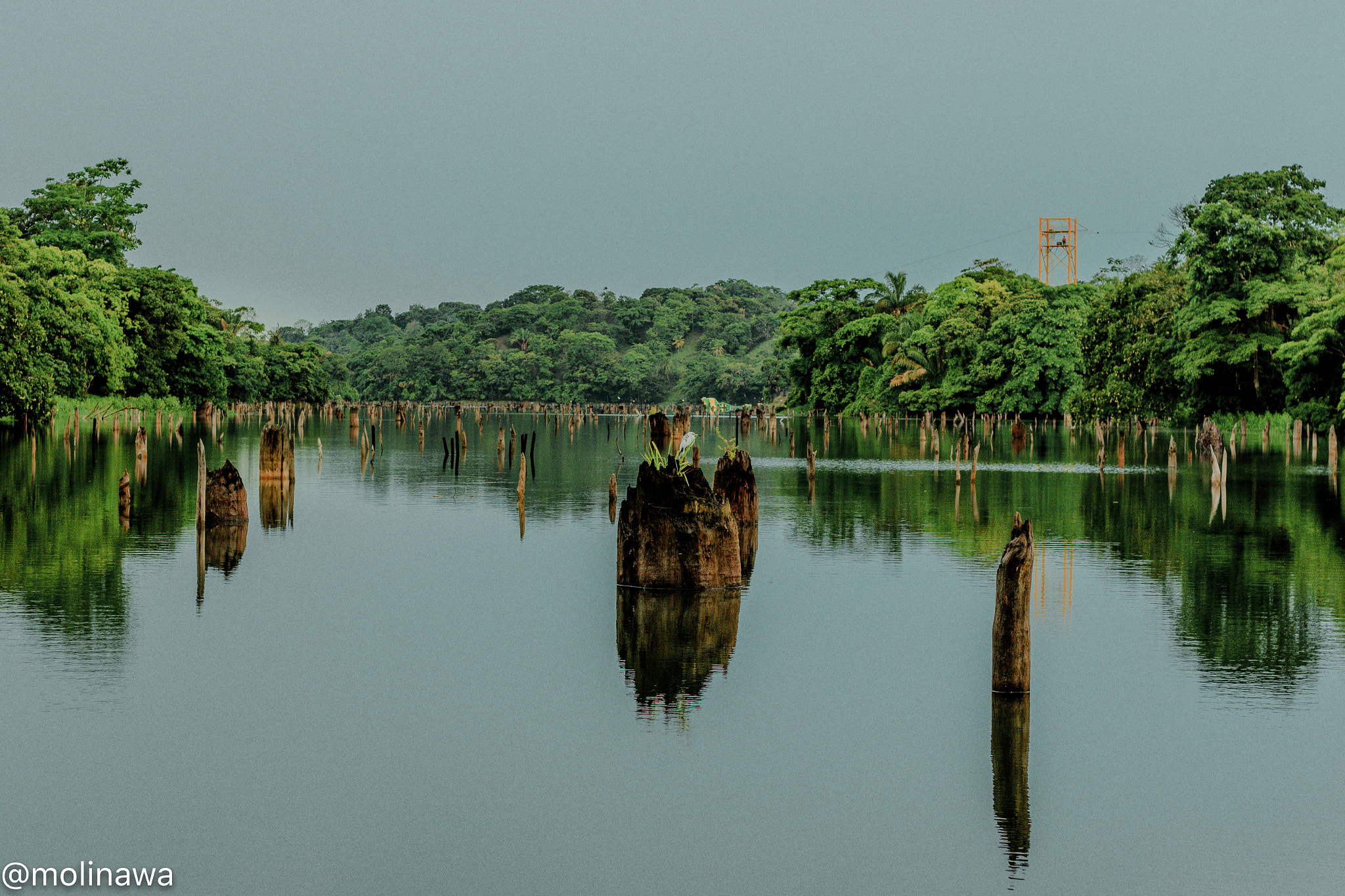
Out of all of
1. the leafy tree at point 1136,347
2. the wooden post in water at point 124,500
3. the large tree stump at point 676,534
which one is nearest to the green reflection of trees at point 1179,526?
the large tree stump at point 676,534

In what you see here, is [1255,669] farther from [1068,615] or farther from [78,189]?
[78,189]

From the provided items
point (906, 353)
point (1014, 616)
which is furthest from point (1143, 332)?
point (1014, 616)

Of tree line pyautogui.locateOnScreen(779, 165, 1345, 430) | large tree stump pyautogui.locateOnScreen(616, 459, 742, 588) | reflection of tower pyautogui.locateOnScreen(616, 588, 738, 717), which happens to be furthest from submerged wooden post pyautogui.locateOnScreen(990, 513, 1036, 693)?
tree line pyautogui.locateOnScreen(779, 165, 1345, 430)

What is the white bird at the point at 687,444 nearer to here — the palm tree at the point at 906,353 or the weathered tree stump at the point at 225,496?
the weathered tree stump at the point at 225,496

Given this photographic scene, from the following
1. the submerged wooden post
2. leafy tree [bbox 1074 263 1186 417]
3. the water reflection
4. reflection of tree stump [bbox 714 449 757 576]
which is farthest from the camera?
leafy tree [bbox 1074 263 1186 417]

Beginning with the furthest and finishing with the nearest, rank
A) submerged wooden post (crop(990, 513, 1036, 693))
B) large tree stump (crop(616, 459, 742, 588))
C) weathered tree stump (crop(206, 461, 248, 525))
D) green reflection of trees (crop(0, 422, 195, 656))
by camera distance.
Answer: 1. weathered tree stump (crop(206, 461, 248, 525))
2. large tree stump (crop(616, 459, 742, 588))
3. green reflection of trees (crop(0, 422, 195, 656))
4. submerged wooden post (crop(990, 513, 1036, 693))

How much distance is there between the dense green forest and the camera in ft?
188

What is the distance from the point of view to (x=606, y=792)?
11.8 meters

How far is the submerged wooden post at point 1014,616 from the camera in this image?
13.0 meters

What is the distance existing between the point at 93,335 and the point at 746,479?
145 ft

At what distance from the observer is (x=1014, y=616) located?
536 inches

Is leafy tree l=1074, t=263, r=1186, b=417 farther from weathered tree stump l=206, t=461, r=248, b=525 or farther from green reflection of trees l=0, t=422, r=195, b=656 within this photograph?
weathered tree stump l=206, t=461, r=248, b=525

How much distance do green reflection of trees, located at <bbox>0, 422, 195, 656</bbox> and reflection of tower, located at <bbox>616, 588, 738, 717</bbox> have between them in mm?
6458

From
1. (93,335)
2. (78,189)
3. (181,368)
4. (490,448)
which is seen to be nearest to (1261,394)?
(490,448)
